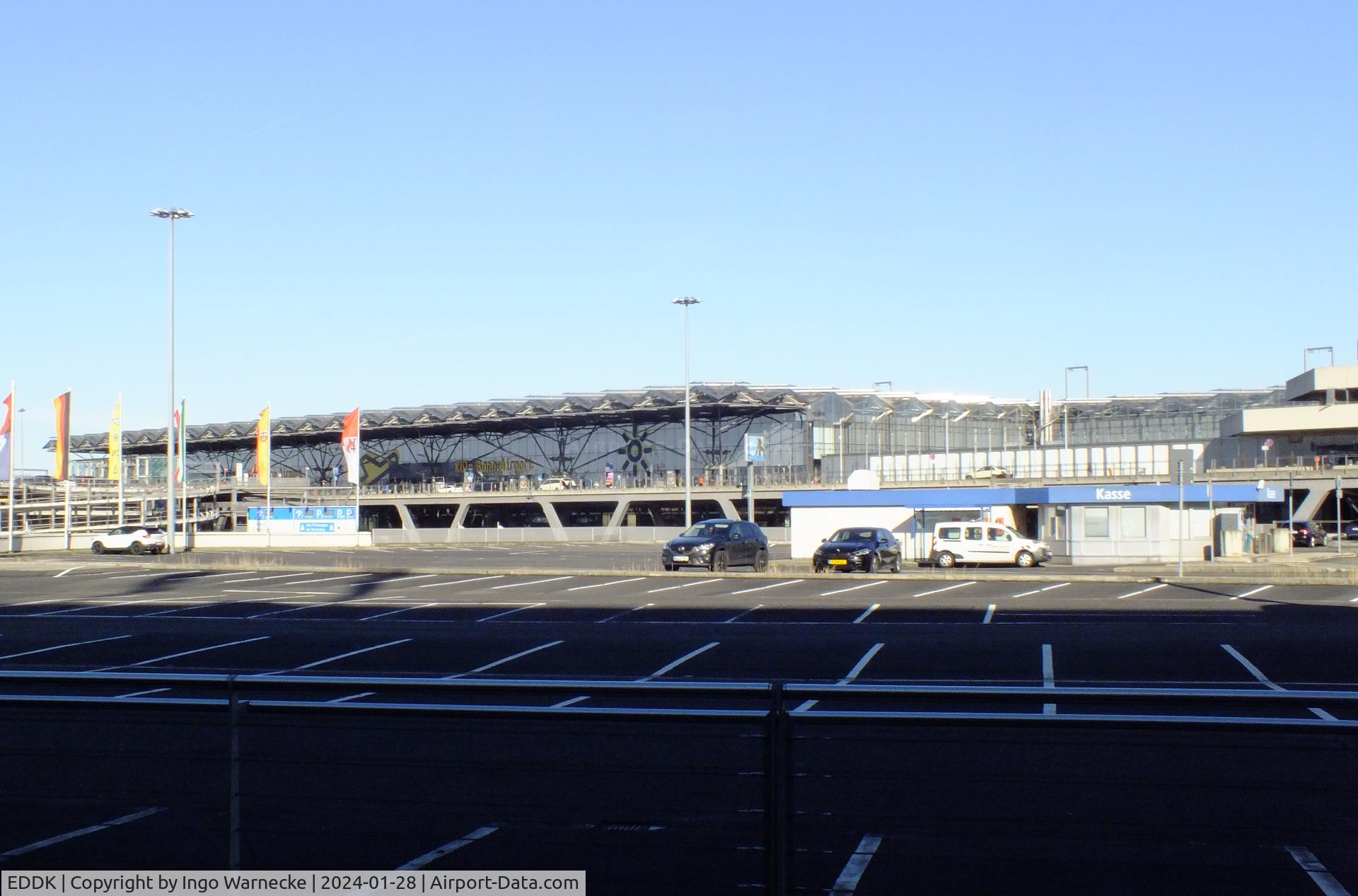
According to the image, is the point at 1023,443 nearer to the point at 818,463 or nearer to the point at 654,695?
the point at 818,463

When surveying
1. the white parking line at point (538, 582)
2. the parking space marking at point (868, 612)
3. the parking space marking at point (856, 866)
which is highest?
the parking space marking at point (856, 866)

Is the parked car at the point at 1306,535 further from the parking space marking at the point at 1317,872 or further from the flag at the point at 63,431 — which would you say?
the parking space marking at the point at 1317,872

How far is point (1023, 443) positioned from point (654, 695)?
9776 centimetres

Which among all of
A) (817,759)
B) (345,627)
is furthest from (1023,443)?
(817,759)

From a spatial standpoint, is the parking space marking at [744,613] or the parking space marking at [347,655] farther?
the parking space marking at [744,613]

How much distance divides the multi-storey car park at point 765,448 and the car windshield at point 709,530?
36471 mm

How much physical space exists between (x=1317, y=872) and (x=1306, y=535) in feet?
220

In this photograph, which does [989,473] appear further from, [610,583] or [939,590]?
[939,590]

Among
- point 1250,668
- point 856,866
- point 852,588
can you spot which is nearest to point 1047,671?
point 1250,668

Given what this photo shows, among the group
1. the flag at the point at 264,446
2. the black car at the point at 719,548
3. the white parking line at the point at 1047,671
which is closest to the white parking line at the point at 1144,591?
the white parking line at the point at 1047,671

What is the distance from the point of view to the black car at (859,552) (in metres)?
34.9

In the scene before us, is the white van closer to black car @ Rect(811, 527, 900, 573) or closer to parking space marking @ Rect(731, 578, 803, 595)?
black car @ Rect(811, 527, 900, 573)

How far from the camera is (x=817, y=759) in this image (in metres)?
5.30

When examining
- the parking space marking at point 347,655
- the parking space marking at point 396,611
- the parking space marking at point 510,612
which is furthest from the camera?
the parking space marking at point 396,611
